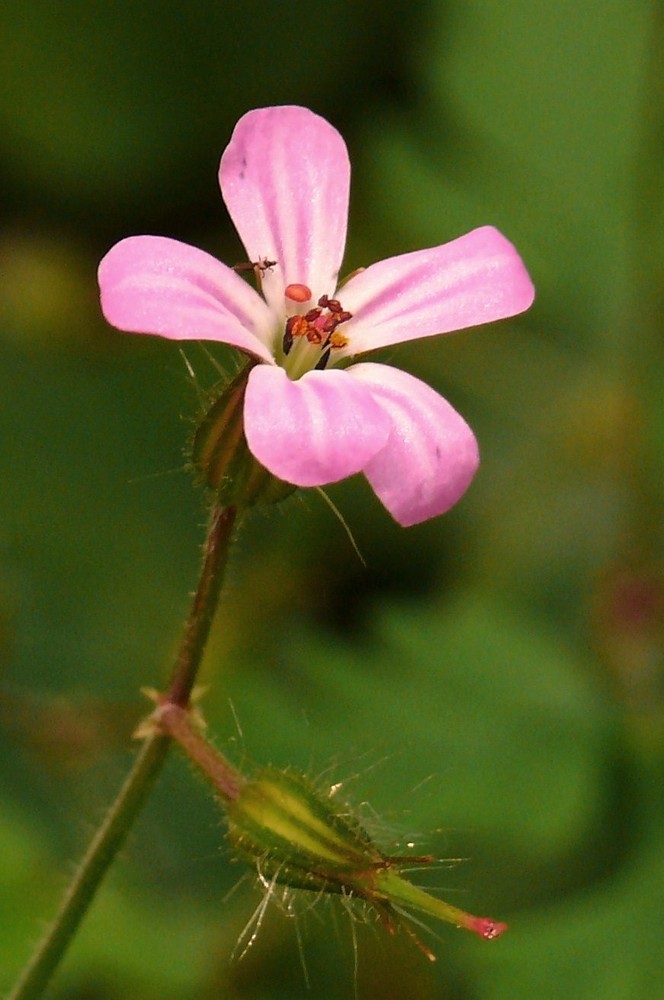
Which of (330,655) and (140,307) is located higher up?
(330,655)

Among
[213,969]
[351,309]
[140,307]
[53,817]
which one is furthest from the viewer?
[53,817]

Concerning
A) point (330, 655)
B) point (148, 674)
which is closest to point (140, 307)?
point (330, 655)

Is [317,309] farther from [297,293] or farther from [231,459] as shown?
[231,459]

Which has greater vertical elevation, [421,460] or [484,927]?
[421,460]

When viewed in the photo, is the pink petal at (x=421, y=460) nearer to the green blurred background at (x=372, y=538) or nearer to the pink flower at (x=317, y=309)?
the pink flower at (x=317, y=309)

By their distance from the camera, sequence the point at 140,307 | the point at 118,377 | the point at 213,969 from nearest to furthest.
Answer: the point at 140,307, the point at 213,969, the point at 118,377

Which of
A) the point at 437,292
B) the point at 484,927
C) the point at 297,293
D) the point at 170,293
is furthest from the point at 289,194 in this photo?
the point at 484,927

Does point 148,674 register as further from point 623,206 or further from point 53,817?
point 623,206
